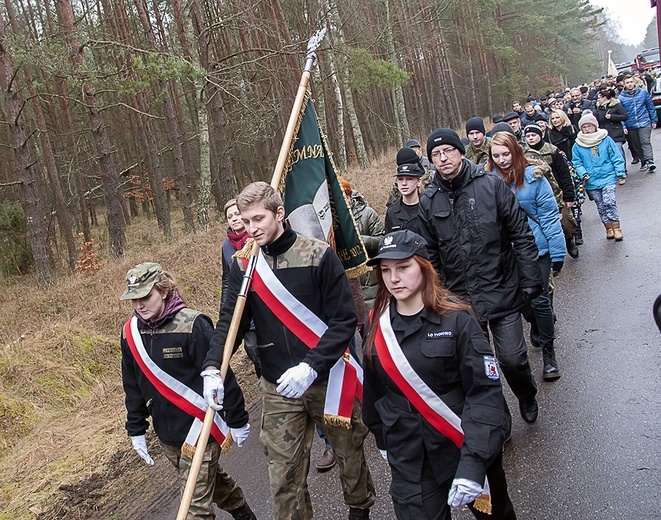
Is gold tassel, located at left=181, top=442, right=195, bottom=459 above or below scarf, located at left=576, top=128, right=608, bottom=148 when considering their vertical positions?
below

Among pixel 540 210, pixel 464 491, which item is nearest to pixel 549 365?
pixel 540 210

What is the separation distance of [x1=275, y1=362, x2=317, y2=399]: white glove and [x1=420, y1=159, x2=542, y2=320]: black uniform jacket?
58.4 inches

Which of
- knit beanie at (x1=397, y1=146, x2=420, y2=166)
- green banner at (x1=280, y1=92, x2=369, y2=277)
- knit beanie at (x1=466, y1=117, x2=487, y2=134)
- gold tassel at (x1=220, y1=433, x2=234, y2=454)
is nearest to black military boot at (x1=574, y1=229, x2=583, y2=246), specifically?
knit beanie at (x1=466, y1=117, x2=487, y2=134)

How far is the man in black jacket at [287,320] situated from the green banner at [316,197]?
728 mm

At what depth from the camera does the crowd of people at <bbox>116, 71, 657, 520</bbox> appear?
2.56 m

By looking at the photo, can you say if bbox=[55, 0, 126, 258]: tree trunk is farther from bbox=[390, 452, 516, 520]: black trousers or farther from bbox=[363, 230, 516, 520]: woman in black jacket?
bbox=[390, 452, 516, 520]: black trousers

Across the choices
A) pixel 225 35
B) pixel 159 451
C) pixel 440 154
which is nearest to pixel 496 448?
pixel 440 154

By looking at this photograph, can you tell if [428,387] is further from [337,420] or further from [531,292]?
[531,292]

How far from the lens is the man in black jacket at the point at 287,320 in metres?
3.10

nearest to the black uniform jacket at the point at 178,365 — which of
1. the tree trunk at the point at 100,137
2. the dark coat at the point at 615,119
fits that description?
the tree trunk at the point at 100,137

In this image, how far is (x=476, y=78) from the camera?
4353cm

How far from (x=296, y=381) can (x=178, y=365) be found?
82cm

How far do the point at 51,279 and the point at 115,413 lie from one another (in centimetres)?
664

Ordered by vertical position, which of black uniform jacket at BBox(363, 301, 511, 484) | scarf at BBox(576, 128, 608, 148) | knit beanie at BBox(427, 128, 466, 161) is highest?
knit beanie at BBox(427, 128, 466, 161)
